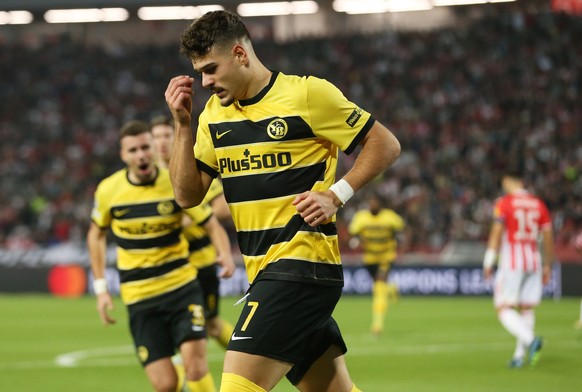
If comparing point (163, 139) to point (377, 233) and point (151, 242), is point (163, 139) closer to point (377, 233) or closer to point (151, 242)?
point (151, 242)

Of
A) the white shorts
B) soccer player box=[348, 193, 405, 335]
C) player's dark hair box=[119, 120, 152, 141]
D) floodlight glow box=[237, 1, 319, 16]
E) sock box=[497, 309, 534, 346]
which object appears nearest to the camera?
player's dark hair box=[119, 120, 152, 141]

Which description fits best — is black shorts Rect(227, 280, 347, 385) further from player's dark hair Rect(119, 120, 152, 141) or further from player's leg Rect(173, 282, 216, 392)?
player's dark hair Rect(119, 120, 152, 141)

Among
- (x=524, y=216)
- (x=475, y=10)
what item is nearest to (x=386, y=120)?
(x=475, y=10)

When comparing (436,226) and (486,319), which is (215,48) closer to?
(486,319)

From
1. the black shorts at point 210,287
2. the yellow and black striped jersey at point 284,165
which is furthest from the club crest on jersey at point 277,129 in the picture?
the black shorts at point 210,287

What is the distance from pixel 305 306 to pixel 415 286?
74.5ft

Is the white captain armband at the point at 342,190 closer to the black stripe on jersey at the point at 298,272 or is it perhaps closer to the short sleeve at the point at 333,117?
the short sleeve at the point at 333,117

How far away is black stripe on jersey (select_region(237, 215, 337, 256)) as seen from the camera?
5203mm

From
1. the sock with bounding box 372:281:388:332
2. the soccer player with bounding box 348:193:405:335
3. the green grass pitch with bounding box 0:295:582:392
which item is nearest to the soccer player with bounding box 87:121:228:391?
the green grass pitch with bounding box 0:295:582:392

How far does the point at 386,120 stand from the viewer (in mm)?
35406

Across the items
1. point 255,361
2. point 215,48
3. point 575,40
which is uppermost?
point 575,40

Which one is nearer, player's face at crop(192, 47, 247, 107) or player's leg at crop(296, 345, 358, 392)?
player's face at crop(192, 47, 247, 107)

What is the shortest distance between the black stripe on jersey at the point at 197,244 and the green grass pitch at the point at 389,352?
1901 millimetres

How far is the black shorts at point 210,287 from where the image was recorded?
33.9ft
